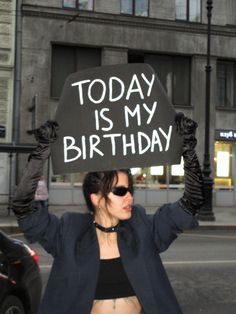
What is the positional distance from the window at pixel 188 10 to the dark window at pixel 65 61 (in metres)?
4.48

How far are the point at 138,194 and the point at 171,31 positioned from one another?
7.30 m

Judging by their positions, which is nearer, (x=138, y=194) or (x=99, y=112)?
(x=99, y=112)

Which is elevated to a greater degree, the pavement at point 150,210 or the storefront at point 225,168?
the storefront at point 225,168

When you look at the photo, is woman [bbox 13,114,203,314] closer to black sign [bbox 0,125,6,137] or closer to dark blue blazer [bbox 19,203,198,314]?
dark blue blazer [bbox 19,203,198,314]

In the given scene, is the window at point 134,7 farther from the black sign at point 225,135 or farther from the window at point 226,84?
the black sign at point 225,135

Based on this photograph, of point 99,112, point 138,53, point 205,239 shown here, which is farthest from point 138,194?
point 99,112

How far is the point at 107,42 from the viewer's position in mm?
25828

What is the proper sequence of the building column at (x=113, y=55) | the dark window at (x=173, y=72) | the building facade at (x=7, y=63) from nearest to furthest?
the building facade at (x=7, y=63) < the building column at (x=113, y=55) < the dark window at (x=173, y=72)

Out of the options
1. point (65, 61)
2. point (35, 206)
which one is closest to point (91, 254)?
point (35, 206)

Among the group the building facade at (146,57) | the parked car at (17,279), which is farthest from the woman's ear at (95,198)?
the building facade at (146,57)

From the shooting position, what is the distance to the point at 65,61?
25.5 metres

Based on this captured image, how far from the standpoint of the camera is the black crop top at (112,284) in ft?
9.87

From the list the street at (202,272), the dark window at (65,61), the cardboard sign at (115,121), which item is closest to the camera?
the cardboard sign at (115,121)

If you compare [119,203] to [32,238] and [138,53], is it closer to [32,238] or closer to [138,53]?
[32,238]
